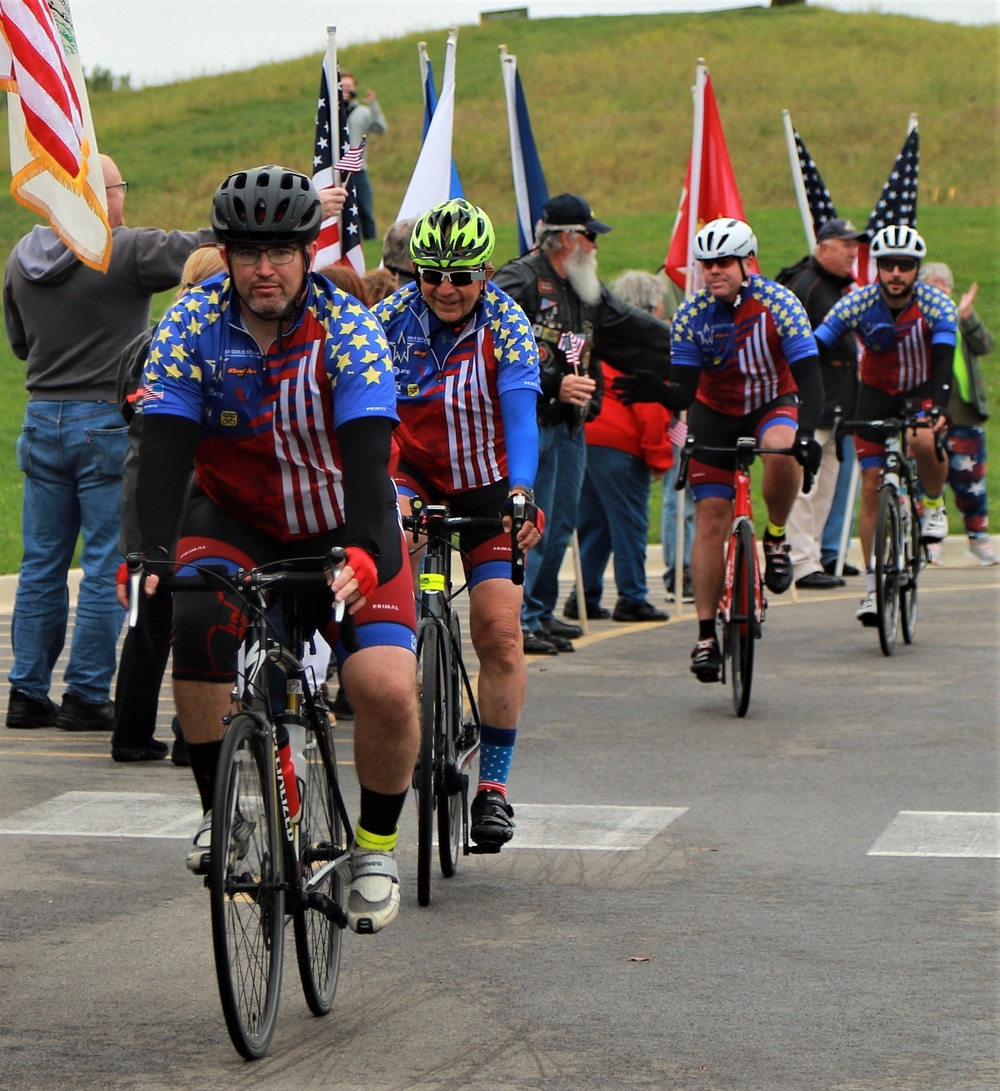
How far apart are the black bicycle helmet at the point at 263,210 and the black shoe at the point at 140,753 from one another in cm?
394

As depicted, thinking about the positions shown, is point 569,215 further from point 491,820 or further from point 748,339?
point 491,820

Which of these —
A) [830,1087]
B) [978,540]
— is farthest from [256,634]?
[978,540]

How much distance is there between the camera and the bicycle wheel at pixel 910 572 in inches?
486

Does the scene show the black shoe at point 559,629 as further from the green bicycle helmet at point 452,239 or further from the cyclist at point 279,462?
the cyclist at point 279,462

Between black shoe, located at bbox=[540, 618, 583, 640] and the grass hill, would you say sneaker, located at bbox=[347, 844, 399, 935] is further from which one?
the grass hill

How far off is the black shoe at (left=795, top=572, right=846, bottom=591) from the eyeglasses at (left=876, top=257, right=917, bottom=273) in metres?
3.38

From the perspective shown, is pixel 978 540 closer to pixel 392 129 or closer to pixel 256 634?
pixel 256 634

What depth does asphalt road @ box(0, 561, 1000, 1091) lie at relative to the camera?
4.90 m

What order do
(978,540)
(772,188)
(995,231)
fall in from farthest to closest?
(772,188), (995,231), (978,540)

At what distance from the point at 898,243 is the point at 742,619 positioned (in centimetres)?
362

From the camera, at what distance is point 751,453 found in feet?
34.1

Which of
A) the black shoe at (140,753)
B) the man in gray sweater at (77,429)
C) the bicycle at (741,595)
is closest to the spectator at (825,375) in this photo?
the bicycle at (741,595)

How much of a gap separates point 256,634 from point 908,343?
870 cm

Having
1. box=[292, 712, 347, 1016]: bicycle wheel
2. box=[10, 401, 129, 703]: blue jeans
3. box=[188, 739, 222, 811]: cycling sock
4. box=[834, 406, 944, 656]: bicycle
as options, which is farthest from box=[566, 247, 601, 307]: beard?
box=[188, 739, 222, 811]: cycling sock
